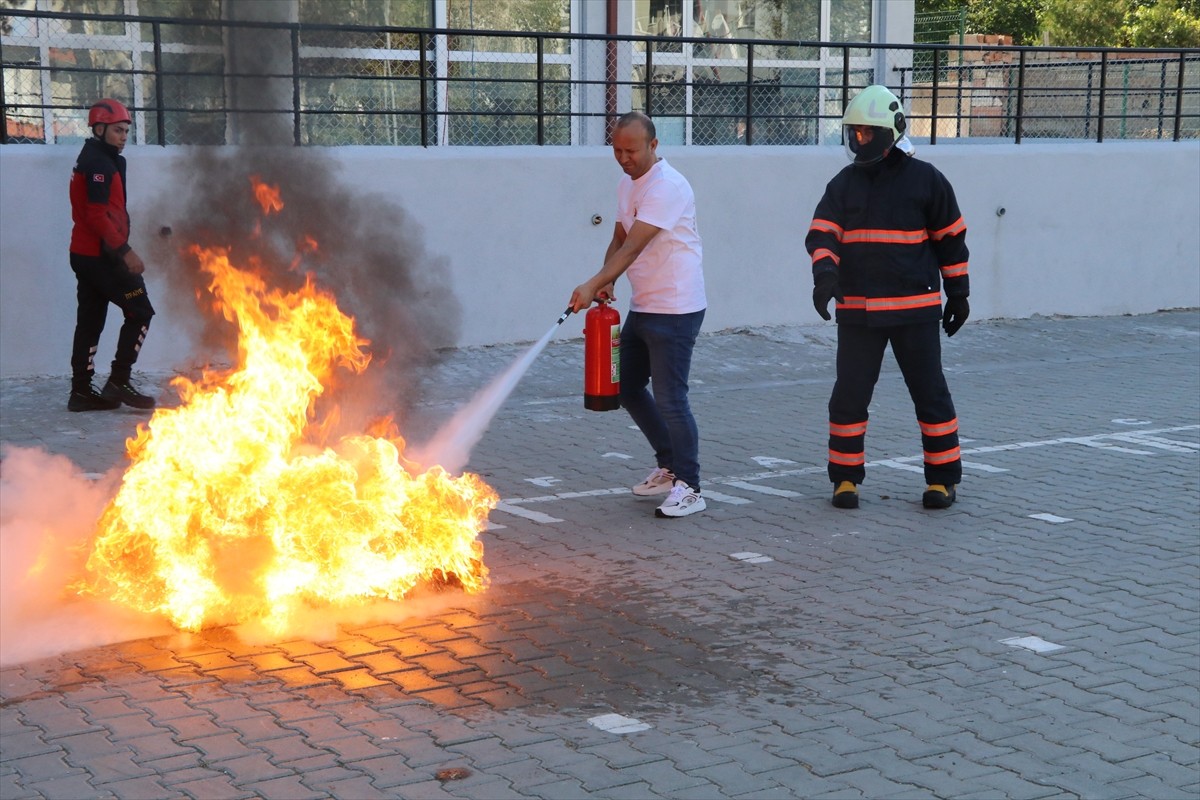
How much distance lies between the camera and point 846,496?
7.78m

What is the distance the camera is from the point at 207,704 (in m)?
4.88

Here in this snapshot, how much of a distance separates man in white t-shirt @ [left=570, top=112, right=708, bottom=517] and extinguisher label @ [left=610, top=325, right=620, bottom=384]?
0.14m

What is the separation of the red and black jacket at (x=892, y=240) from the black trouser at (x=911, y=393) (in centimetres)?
16

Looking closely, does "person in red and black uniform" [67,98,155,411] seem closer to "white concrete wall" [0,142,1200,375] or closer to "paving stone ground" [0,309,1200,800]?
"white concrete wall" [0,142,1200,375]

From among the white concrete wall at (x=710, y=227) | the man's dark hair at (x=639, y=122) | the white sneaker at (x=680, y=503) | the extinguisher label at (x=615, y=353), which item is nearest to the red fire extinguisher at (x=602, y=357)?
the extinguisher label at (x=615, y=353)

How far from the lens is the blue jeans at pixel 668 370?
7.37 meters

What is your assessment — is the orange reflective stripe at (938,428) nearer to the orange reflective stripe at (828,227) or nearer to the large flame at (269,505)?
the orange reflective stripe at (828,227)

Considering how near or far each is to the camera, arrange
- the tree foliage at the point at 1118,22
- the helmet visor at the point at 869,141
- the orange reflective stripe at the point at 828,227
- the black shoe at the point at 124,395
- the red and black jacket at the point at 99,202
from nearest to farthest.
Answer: the helmet visor at the point at 869,141
the orange reflective stripe at the point at 828,227
the red and black jacket at the point at 99,202
the black shoe at the point at 124,395
the tree foliage at the point at 1118,22

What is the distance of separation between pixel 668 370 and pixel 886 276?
4.23 feet

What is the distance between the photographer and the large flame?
5594 millimetres

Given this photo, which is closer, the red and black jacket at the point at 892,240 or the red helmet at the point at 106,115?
the red and black jacket at the point at 892,240

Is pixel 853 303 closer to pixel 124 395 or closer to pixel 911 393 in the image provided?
pixel 911 393

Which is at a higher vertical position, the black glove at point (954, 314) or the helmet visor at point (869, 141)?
the helmet visor at point (869, 141)

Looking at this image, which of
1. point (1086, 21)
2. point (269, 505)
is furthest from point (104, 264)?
point (1086, 21)
